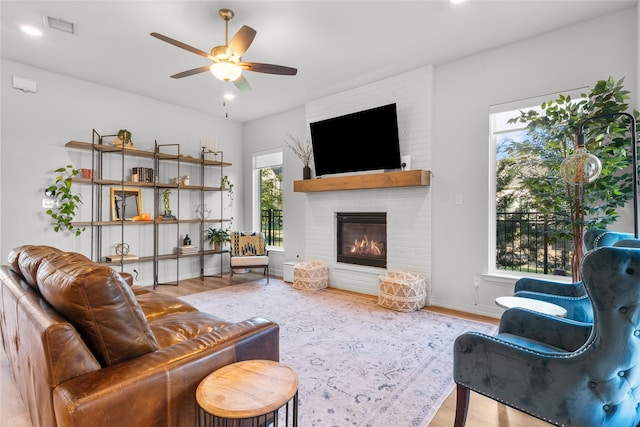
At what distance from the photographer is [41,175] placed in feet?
13.4

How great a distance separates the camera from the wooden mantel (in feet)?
12.8

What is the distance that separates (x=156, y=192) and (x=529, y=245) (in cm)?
501

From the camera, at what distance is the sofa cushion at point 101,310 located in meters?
1.14

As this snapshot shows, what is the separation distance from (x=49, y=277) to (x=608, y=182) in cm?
361

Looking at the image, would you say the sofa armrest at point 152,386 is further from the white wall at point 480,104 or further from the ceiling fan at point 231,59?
the white wall at point 480,104

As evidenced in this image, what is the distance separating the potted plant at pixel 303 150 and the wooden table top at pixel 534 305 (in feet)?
11.3

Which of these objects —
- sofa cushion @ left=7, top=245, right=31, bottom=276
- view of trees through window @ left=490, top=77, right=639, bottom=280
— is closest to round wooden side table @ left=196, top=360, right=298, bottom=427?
sofa cushion @ left=7, top=245, right=31, bottom=276

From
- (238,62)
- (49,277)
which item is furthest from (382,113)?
(49,277)

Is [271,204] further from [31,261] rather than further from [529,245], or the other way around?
[31,261]

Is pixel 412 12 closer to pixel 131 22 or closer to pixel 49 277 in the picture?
pixel 131 22

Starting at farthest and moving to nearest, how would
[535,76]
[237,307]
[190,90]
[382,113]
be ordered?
1. [190,90]
2. [382,113]
3. [237,307]
4. [535,76]

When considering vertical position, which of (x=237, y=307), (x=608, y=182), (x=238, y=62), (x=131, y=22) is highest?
(x=131, y=22)

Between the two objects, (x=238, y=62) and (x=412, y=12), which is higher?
(x=412, y=12)

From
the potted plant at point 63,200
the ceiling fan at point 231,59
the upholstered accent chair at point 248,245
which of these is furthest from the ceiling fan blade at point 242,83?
the upholstered accent chair at point 248,245
